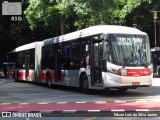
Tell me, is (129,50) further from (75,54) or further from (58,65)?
(58,65)

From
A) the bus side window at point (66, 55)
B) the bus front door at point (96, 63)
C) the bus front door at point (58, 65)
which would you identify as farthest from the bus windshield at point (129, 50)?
the bus front door at point (58, 65)

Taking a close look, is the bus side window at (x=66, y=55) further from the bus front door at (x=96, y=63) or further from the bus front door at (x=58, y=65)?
the bus front door at (x=96, y=63)

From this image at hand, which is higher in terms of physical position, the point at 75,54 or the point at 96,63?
the point at 75,54

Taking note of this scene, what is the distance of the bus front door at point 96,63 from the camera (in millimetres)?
18406

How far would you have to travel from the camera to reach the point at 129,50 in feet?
59.1

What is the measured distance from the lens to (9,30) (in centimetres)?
5266

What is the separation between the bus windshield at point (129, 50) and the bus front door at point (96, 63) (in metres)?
0.76

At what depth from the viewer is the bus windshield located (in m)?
17.8

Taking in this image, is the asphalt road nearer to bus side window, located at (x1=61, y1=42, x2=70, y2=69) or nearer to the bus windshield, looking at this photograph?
the bus windshield

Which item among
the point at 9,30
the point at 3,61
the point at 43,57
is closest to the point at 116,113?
the point at 43,57

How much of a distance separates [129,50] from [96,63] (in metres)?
1.68

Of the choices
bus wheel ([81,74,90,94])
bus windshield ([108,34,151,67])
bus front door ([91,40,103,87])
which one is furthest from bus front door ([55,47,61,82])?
bus windshield ([108,34,151,67])

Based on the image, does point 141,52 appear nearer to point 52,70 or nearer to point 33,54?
point 52,70

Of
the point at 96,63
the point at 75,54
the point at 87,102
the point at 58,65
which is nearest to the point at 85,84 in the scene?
the point at 96,63
